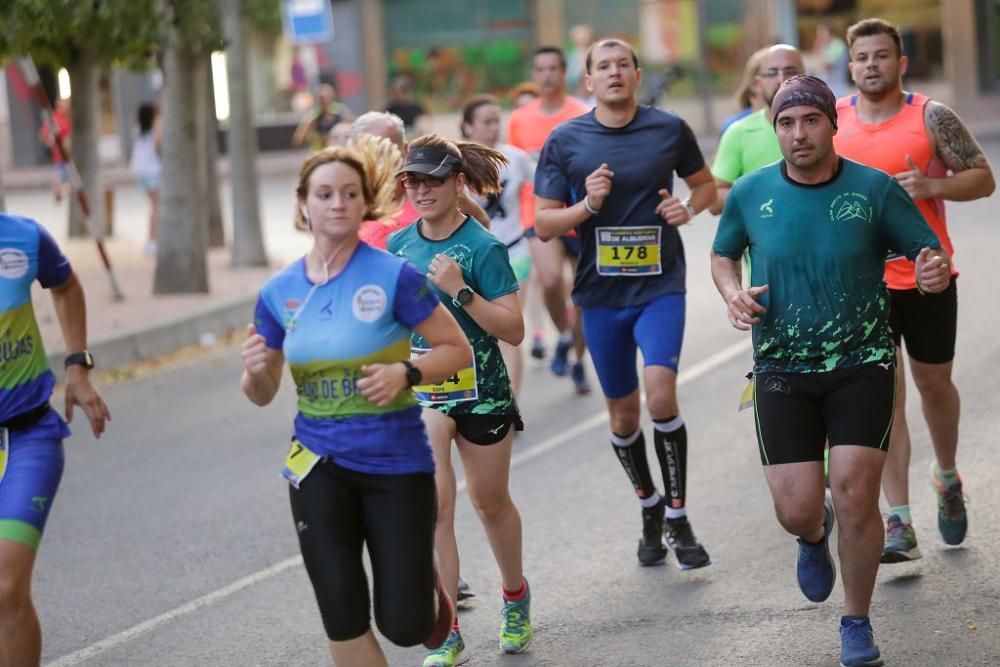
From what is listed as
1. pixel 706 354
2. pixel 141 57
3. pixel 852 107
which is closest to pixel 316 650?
pixel 852 107

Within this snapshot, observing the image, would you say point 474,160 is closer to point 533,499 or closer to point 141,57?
point 533,499

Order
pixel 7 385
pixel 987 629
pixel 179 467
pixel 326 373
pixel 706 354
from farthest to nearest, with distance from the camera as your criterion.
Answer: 1. pixel 706 354
2. pixel 179 467
3. pixel 987 629
4. pixel 7 385
5. pixel 326 373

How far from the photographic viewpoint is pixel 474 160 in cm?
646

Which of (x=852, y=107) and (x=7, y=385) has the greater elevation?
(x=852, y=107)

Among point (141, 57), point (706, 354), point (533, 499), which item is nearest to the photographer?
point (533, 499)

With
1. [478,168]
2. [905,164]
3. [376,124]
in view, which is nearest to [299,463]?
[478,168]

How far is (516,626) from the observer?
646cm

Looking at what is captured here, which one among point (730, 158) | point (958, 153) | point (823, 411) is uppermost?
point (958, 153)

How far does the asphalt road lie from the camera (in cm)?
645

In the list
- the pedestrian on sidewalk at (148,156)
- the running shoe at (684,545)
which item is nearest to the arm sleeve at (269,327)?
the running shoe at (684,545)

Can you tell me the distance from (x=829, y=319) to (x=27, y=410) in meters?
2.54

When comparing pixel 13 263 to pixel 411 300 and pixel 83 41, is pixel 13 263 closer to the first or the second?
pixel 411 300

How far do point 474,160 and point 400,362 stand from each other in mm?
1537

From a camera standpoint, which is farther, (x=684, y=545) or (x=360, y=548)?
(x=684, y=545)
